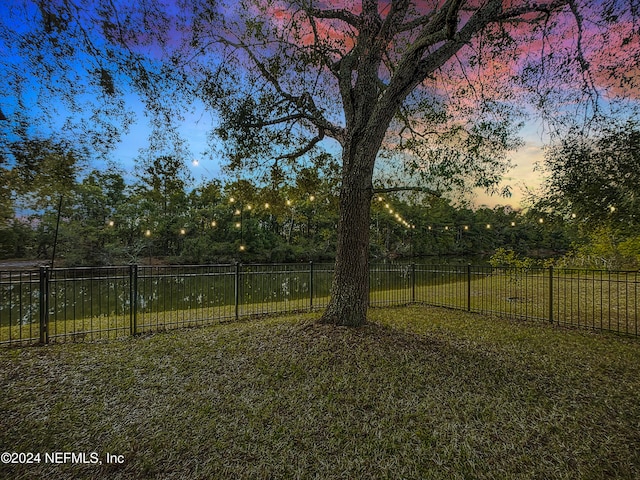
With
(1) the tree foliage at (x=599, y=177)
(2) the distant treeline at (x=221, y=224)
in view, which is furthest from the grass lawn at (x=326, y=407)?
(2) the distant treeline at (x=221, y=224)

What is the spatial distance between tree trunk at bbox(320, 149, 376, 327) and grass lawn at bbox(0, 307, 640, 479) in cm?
43

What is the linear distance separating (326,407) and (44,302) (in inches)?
221

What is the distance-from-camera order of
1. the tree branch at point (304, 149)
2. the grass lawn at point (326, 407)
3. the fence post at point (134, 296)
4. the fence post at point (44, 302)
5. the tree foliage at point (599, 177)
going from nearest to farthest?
1. the grass lawn at point (326, 407)
2. the tree foliage at point (599, 177)
3. the fence post at point (44, 302)
4. the fence post at point (134, 296)
5. the tree branch at point (304, 149)

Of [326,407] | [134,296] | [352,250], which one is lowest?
[326,407]

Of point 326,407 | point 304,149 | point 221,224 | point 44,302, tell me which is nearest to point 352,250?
point 326,407

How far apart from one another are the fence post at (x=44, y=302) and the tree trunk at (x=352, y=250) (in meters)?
5.10

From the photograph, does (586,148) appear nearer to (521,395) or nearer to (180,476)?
(521,395)

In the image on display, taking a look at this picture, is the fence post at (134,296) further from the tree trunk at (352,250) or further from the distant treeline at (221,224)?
the tree trunk at (352,250)

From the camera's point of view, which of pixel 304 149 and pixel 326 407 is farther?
pixel 304 149

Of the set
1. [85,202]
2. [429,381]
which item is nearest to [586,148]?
[429,381]

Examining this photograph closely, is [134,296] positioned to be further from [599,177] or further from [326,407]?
[599,177]

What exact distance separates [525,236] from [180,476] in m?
59.4

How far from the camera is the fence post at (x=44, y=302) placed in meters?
5.57

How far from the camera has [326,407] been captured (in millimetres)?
3266
